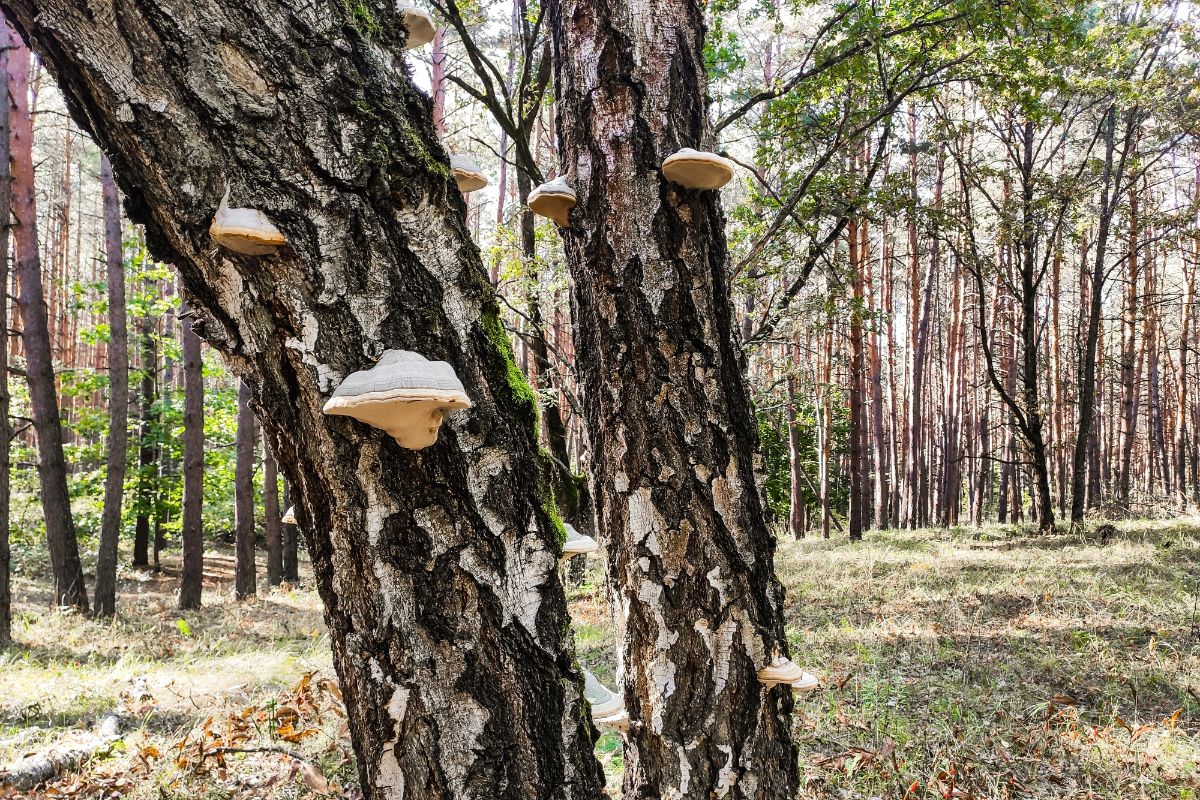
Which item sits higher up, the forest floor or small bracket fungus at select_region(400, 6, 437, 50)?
small bracket fungus at select_region(400, 6, 437, 50)

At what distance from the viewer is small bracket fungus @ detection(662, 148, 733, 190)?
186 cm

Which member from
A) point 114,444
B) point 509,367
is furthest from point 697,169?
point 114,444

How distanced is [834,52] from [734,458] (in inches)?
234

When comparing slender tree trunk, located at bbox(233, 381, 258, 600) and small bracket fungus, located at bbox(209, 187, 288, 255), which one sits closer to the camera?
small bracket fungus, located at bbox(209, 187, 288, 255)

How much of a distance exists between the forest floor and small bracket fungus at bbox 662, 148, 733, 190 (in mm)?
2736

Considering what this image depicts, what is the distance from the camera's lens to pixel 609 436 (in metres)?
2.02

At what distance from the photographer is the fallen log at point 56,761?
10.6 ft

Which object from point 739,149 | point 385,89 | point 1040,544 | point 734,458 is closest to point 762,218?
point 1040,544

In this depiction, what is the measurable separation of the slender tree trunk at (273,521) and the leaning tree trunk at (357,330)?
11.9 metres

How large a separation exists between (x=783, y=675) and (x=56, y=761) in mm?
3768

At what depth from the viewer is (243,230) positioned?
923mm

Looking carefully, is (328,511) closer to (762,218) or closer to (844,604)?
(844,604)

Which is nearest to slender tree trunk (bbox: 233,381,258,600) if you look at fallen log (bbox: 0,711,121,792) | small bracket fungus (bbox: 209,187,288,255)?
fallen log (bbox: 0,711,121,792)

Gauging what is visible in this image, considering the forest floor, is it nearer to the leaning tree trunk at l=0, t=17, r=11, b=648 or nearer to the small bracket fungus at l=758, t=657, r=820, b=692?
the leaning tree trunk at l=0, t=17, r=11, b=648
